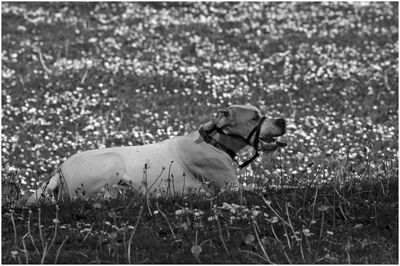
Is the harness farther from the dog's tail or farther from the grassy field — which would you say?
the dog's tail

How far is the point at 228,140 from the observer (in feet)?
33.5

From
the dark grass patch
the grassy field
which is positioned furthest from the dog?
the dark grass patch

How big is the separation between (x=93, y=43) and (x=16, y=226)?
52.6 ft

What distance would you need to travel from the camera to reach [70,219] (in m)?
7.85

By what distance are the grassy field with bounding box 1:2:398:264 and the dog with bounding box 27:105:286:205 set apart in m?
0.46

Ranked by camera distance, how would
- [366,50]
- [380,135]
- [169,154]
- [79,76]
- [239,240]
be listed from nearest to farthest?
[239,240], [169,154], [380,135], [79,76], [366,50]

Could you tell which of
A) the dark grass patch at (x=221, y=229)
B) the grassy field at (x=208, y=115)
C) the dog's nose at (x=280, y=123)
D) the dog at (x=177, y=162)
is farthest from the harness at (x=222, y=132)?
the dark grass patch at (x=221, y=229)

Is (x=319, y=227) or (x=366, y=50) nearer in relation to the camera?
(x=319, y=227)

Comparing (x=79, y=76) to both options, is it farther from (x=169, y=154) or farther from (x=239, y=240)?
(x=239, y=240)

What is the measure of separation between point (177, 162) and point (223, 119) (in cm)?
82

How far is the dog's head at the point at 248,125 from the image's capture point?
10133mm

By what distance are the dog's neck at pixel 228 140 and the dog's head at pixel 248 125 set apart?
0.06m

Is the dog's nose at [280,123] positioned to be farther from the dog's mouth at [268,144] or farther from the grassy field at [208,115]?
the grassy field at [208,115]

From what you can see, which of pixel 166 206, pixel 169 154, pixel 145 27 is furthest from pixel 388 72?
pixel 166 206
